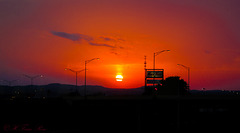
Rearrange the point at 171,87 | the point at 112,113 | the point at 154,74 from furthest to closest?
1. the point at 171,87
2. the point at 154,74
3. the point at 112,113

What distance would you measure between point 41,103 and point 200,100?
4651 cm

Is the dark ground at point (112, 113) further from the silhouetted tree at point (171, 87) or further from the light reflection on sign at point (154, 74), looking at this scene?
the silhouetted tree at point (171, 87)

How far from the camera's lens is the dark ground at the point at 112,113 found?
231 feet

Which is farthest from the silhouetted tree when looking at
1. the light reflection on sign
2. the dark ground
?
the dark ground

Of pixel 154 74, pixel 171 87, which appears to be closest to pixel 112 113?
pixel 154 74

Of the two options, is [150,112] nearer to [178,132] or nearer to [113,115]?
[113,115]

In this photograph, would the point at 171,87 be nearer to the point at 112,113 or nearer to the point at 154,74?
the point at 154,74

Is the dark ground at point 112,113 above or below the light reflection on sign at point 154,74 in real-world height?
below

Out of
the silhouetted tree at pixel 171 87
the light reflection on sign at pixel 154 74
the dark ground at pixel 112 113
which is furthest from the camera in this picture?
the silhouetted tree at pixel 171 87

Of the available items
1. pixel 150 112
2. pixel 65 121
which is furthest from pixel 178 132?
pixel 65 121

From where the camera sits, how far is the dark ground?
7038cm

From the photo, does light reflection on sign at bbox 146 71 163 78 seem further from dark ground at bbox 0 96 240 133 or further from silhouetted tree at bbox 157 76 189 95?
dark ground at bbox 0 96 240 133

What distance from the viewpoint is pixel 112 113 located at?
85688 mm

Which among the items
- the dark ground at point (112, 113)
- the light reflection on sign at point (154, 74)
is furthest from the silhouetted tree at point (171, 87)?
the dark ground at point (112, 113)
